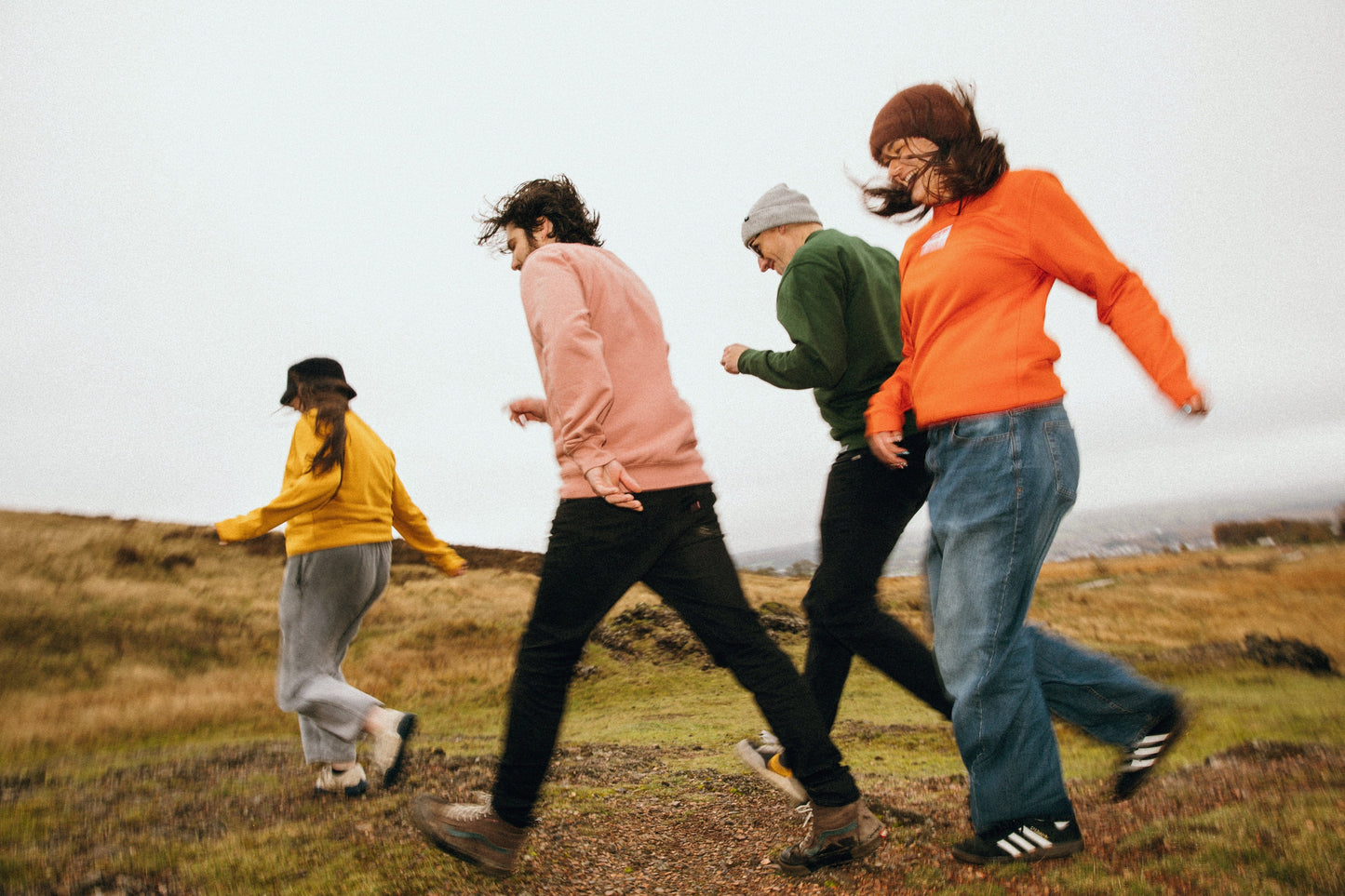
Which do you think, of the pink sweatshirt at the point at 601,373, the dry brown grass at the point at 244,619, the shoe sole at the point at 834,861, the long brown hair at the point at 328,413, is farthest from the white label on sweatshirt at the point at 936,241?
the dry brown grass at the point at 244,619

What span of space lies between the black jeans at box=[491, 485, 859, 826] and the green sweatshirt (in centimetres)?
63

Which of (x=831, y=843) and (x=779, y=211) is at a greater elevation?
(x=779, y=211)

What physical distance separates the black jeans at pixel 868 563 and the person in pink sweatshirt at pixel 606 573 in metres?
0.39

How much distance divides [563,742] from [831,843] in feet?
10.2

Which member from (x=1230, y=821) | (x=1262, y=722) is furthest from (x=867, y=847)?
(x=1262, y=722)

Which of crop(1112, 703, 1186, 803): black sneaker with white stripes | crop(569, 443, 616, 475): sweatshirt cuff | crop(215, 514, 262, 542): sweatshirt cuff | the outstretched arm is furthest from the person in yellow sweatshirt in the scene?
crop(1112, 703, 1186, 803): black sneaker with white stripes

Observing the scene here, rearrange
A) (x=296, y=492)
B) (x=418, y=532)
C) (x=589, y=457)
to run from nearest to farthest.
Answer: (x=589, y=457) < (x=296, y=492) < (x=418, y=532)

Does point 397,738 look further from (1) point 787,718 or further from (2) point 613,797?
(1) point 787,718

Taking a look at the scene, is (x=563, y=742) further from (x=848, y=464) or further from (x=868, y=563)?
(x=848, y=464)

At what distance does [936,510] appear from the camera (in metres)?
2.25

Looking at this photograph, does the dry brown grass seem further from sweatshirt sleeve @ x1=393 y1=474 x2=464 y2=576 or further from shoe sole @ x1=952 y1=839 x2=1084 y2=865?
shoe sole @ x1=952 y1=839 x2=1084 y2=865

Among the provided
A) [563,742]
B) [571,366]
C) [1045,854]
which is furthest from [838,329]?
[563,742]

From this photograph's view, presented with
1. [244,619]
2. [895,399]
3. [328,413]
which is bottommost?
[244,619]

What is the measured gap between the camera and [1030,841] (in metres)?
2.11
